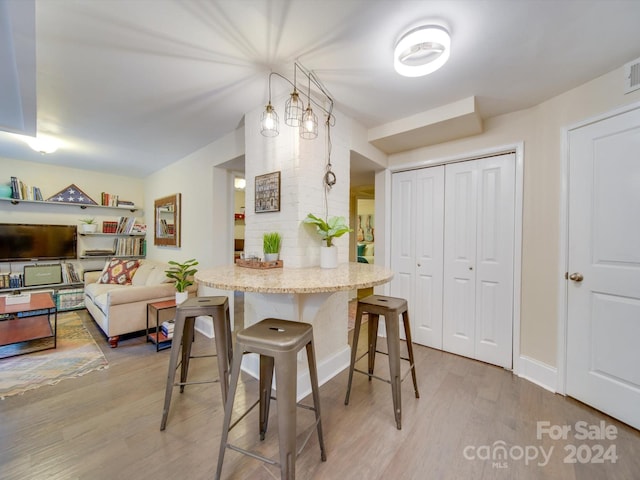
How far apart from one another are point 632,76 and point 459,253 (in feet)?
5.20

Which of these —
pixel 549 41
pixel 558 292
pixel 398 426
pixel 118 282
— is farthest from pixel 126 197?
pixel 558 292

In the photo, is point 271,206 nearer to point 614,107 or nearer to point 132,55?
point 132,55

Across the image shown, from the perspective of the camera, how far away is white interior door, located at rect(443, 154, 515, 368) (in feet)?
7.47

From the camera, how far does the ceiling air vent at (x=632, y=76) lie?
1582 millimetres

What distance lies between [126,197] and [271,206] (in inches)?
167

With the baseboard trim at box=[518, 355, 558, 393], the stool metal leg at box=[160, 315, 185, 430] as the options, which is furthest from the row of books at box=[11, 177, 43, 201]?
the baseboard trim at box=[518, 355, 558, 393]

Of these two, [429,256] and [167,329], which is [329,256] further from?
[167,329]

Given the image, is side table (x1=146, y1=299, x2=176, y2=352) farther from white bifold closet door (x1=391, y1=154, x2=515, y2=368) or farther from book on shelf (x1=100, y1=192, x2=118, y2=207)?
book on shelf (x1=100, y1=192, x2=118, y2=207)

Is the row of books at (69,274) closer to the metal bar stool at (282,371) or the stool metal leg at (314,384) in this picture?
the metal bar stool at (282,371)

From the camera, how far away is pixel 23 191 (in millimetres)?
3748

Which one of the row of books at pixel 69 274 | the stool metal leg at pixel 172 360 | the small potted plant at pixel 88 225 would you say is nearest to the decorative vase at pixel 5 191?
the small potted plant at pixel 88 225

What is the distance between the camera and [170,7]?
1244 millimetres

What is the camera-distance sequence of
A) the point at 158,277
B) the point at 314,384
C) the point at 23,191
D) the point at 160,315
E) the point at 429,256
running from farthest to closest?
the point at 23,191
the point at 158,277
the point at 160,315
the point at 429,256
the point at 314,384

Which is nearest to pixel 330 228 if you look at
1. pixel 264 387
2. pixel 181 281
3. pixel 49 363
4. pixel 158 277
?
pixel 264 387
